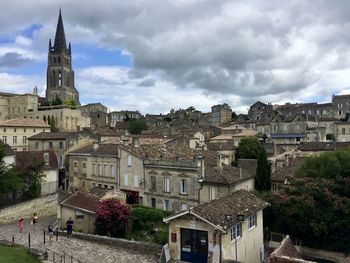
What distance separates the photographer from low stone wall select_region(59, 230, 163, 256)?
23.8 m

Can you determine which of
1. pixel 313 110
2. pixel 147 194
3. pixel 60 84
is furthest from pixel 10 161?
pixel 60 84

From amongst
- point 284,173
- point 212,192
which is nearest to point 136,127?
point 284,173

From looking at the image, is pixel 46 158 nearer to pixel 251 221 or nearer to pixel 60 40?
pixel 251 221

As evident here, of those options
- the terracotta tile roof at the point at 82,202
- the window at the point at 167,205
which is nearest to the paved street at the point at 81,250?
the terracotta tile roof at the point at 82,202

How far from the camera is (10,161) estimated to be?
43312 millimetres

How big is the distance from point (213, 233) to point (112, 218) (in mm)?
10652

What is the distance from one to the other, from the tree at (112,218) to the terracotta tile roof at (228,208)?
8.52 m

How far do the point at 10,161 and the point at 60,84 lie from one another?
111233mm

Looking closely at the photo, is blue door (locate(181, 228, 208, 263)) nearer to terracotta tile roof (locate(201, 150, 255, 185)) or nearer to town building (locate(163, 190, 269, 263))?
town building (locate(163, 190, 269, 263))

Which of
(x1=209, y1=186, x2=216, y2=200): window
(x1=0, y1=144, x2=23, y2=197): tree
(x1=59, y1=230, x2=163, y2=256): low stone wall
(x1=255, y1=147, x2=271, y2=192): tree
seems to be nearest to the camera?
(x1=59, y1=230, x2=163, y2=256): low stone wall

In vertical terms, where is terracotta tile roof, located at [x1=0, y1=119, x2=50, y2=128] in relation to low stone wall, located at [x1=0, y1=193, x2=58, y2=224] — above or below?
above

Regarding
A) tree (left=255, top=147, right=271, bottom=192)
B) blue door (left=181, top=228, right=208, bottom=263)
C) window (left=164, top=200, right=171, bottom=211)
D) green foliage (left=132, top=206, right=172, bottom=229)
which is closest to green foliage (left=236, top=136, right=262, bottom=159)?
tree (left=255, top=147, right=271, bottom=192)

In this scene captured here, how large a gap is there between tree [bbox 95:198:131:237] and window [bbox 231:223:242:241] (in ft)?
33.2

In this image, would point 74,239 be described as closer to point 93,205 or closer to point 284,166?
point 93,205
